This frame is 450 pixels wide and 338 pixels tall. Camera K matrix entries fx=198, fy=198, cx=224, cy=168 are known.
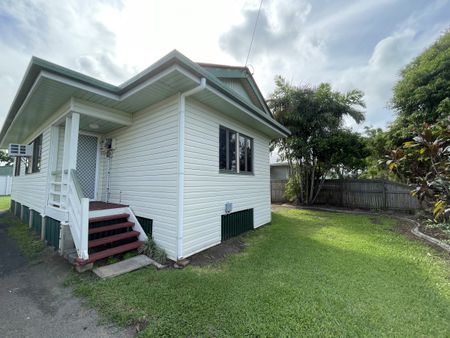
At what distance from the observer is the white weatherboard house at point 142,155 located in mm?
3750

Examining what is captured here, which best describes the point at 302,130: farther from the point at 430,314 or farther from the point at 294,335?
the point at 294,335

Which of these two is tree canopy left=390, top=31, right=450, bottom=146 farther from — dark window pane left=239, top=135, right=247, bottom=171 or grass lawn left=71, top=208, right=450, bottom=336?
grass lawn left=71, top=208, right=450, bottom=336

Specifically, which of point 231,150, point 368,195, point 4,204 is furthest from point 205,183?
point 4,204

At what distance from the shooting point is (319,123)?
1076cm

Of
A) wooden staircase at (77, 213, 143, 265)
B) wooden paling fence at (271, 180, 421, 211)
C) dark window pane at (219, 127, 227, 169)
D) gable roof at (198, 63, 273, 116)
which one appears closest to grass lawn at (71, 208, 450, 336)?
wooden staircase at (77, 213, 143, 265)

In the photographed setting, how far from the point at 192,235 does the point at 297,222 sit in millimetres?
4891

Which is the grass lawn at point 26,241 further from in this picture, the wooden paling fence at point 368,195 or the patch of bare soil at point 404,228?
the wooden paling fence at point 368,195

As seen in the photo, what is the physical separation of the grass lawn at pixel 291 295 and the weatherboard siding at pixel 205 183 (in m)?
0.80

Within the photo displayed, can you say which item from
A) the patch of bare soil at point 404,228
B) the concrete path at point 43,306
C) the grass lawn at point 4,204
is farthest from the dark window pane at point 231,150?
the grass lawn at point 4,204

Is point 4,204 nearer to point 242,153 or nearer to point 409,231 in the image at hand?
point 242,153

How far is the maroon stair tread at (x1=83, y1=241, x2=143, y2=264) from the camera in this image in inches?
140

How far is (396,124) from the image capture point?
10578 millimetres

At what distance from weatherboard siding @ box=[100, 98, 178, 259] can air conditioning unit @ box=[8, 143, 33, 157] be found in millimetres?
4076

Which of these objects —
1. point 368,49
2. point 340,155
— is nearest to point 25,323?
point 368,49
